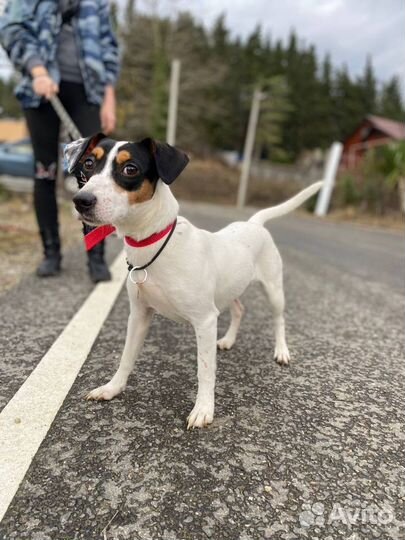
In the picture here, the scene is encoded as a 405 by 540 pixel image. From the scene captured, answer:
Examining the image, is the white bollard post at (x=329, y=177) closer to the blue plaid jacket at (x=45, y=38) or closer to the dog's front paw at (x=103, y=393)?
the blue plaid jacket at (x=45, y=38)

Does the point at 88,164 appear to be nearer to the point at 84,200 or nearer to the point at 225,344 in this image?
the point at 84,200

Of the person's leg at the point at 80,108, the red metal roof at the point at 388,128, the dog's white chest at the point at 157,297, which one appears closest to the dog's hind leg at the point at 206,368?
the dog's white chest at the point at 157,297

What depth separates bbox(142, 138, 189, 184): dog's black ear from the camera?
5.82ft

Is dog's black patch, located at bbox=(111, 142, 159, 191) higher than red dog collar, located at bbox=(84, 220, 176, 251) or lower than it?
higher

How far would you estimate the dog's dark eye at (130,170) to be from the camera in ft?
5.88

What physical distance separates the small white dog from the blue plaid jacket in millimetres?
1898

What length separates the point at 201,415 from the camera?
73.7 inches

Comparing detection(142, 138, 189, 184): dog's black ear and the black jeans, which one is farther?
the black jeans

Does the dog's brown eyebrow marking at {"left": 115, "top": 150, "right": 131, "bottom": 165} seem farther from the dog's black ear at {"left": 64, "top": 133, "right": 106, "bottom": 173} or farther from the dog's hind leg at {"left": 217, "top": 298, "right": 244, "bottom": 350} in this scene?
the dog's hind leg at {"left": 217, "top": 298, "right": 244, "bottom": 350}

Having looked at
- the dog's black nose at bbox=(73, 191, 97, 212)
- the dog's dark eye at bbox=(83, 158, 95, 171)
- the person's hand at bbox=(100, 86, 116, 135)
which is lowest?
the dog's black nose at bbox=(73, 191, 97, 212)

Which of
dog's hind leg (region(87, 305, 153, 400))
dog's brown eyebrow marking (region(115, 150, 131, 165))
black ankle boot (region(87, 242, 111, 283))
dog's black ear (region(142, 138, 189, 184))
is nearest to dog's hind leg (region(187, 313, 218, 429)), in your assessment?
dog's hind leg (region(87, 305, 153, 400))

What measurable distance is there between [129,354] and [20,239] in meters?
4.08

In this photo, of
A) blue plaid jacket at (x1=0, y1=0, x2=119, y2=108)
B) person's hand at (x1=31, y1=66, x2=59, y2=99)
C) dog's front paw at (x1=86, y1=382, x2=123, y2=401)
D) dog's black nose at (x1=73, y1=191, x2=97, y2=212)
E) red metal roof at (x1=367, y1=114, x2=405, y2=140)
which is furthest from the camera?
red metal roof at (x1=367, y1=114, x2=405, y2=140)

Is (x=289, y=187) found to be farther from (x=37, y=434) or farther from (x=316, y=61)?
(x=316, y=61)
